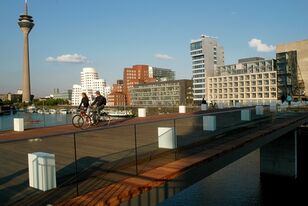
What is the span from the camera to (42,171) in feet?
19.5

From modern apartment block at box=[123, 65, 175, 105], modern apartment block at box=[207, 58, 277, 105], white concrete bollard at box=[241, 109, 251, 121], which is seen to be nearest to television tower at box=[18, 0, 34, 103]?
modern apartment block at box=[123, 65, 175, 105]

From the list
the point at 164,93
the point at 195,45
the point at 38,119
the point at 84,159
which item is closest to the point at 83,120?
the point at 38,119

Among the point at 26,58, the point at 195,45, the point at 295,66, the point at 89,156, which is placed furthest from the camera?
the point at 195,45

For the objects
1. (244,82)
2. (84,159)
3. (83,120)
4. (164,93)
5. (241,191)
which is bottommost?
(241,191)

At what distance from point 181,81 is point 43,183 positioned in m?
134

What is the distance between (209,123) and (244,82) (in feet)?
353

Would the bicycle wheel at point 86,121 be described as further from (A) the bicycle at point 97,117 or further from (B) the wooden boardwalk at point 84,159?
(B) the wooden boardwalk at point 84,159

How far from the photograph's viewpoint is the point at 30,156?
240 inches

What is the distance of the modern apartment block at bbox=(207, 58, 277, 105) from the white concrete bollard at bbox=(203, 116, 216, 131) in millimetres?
90674

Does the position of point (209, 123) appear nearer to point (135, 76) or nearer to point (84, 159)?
point (84, 159)

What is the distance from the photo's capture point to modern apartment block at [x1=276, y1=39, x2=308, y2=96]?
345 feet

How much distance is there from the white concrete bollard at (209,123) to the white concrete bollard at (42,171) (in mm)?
7196

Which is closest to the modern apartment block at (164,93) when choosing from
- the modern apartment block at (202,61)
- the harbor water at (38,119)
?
the modern apartment block at (202,61)

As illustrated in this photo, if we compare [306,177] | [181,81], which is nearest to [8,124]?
[306,177]
